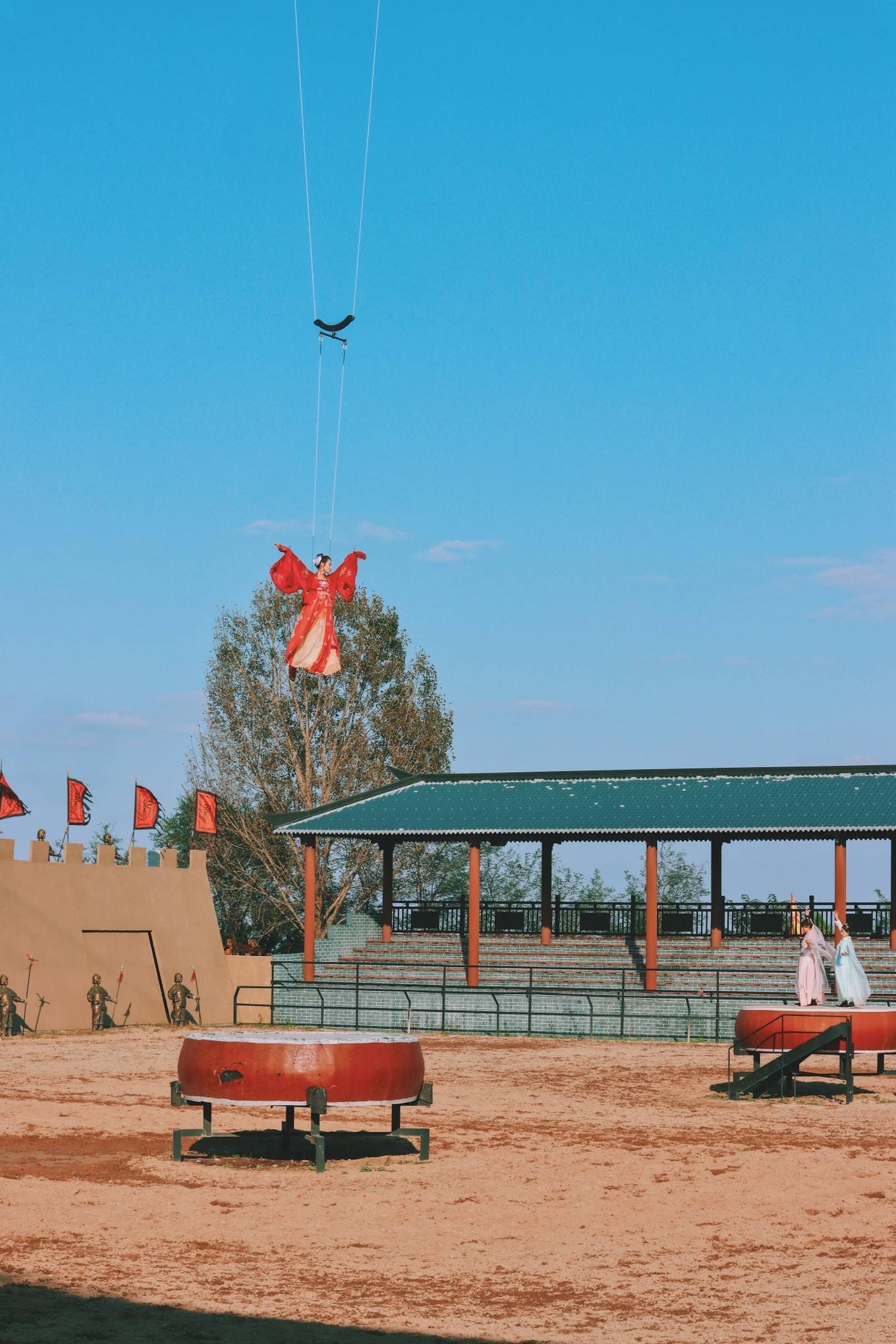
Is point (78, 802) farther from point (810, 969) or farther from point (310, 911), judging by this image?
point (810, 969)

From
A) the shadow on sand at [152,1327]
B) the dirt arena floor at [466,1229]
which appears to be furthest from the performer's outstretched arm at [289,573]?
the shadow on sand at [152,1327]

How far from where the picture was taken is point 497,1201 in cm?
1112

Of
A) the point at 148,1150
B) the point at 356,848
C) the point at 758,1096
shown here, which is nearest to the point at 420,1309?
the point at 148,1150

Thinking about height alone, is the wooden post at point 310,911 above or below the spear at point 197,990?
above

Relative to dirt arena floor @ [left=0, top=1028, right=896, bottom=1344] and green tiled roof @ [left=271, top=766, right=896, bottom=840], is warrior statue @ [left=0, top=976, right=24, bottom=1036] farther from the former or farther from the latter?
dirt arena floor @ [left=0, top=1028, right=896, bottom=1344]

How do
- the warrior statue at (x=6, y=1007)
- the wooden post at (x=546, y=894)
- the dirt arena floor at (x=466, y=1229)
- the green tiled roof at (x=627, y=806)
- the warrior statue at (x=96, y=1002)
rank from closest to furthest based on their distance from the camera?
1. the dirt arena floor at (x=466, y=1229)
2. the warrior statue at (x=6, y=1007)
3. the warrior statue at (x=96, y=1002)
4. the green tiled roof at (x=627, y=806)
5. the wooden post at (x=546, y=894)

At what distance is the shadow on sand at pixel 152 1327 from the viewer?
7215 millimetres

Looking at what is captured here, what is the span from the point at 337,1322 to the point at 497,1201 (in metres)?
3.66

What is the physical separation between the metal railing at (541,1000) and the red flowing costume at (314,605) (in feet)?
20.2

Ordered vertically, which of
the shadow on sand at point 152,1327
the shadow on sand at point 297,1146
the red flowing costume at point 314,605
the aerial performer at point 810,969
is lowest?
the shadow on sand at point 297,1146

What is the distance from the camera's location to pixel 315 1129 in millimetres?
12375

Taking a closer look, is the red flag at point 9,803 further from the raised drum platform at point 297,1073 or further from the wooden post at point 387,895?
the raised drum platform at point 297,1073

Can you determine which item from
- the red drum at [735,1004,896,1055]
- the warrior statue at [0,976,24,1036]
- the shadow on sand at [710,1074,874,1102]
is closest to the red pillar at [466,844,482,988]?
the warrior statue at [0,976,24,1036]

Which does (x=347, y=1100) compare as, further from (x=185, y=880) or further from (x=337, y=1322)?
(x=185, y=880)
